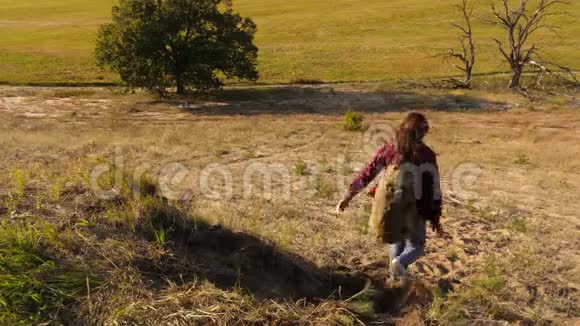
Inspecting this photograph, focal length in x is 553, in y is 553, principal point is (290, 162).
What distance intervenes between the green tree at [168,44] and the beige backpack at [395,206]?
2279 cm

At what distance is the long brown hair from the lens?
15.8ft

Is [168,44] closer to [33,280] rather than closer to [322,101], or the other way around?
[322,101]

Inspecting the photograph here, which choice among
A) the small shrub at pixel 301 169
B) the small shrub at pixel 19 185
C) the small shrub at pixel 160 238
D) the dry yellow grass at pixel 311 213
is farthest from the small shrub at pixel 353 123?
the small shrub at pixel 160 238

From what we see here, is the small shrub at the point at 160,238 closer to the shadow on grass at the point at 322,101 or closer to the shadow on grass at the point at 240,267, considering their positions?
the shadow on grass at the point at 240,267

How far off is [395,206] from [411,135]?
681mm

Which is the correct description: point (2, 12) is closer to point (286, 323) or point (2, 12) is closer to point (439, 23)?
point (439, 23)

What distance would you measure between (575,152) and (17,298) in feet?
46.9

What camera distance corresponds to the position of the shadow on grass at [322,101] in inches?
982

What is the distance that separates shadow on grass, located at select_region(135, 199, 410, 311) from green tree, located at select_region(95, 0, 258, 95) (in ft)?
71.1

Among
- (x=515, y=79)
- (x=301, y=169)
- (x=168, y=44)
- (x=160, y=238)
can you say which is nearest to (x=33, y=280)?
(x=160, y=238)

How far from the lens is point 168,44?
88.5 ft

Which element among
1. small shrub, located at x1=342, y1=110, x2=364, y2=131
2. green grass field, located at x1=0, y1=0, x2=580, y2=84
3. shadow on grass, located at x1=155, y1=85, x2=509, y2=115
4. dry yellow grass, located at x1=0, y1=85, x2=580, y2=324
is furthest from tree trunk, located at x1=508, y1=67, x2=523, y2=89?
small shrub, located at x1=342, y1=110, x2=364, y2=131

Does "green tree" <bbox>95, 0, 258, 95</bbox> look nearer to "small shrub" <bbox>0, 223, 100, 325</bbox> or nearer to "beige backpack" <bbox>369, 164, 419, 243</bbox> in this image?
"small shrub" <bbox>0, 223, 100, 325</bbox>

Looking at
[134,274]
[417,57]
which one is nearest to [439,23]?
[417,57]
